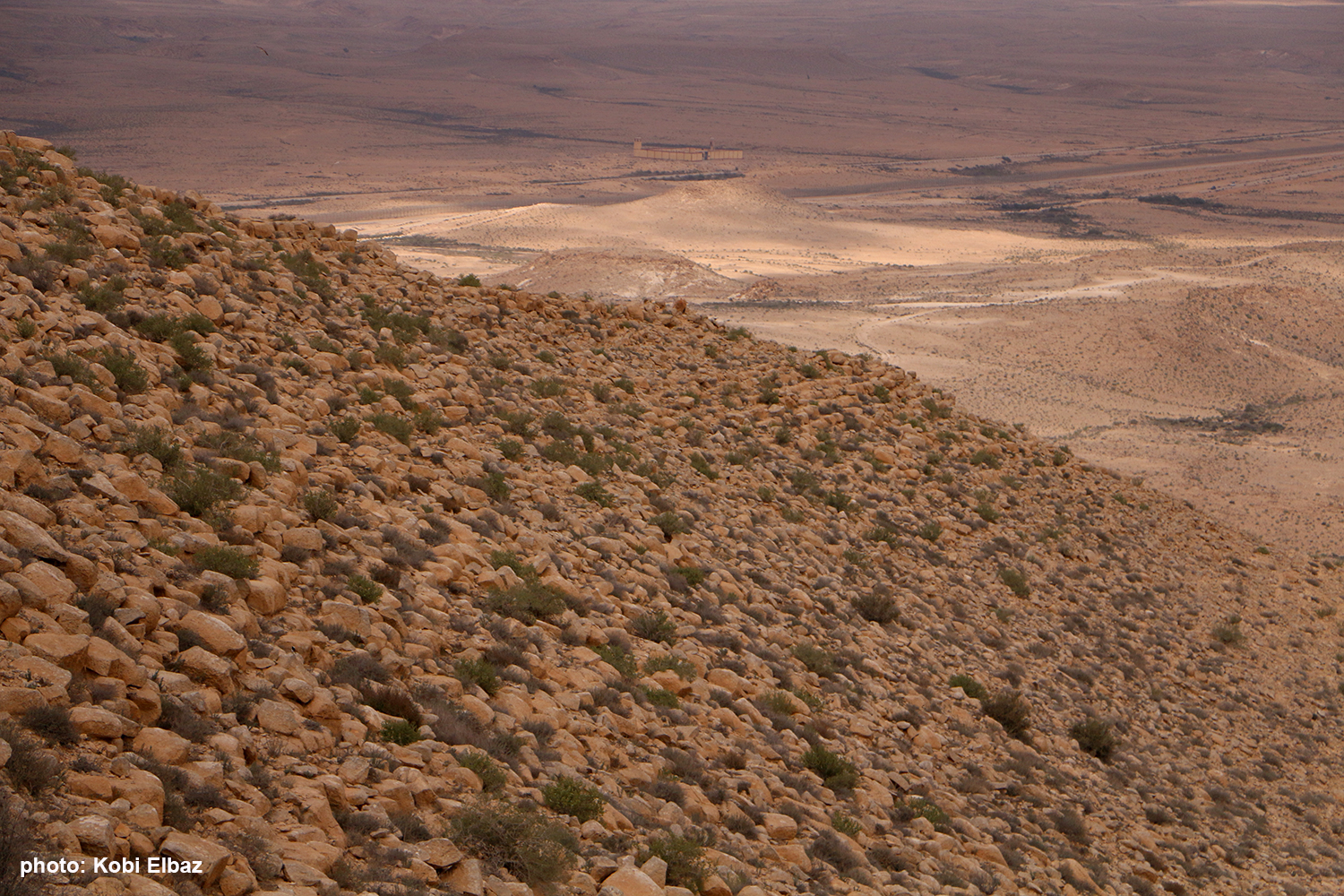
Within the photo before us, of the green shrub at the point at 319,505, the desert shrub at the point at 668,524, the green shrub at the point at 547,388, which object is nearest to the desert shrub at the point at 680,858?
the green shrub at the point at 319,505

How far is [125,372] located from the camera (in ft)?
25.7

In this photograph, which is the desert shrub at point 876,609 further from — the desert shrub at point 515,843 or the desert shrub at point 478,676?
the desert shrub at point 515,843

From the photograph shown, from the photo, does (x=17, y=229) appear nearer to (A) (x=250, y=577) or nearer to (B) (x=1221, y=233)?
(A) (x=250, y=577)

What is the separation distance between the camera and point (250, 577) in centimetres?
642

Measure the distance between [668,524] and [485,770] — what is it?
195 inches

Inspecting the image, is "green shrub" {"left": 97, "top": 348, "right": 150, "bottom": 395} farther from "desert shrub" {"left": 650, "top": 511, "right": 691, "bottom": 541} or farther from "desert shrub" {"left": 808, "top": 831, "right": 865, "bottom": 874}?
"desert shrub" {"left": 808, "top": 831, "right": 865, "bottom": 874}

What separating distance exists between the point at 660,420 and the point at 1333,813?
340 inches

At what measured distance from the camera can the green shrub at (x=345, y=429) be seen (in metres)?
9.19

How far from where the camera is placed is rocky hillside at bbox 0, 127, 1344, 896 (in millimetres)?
5078

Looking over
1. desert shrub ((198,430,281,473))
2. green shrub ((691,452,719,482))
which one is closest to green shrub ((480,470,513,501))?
desert shrub ((198,430,281,473))

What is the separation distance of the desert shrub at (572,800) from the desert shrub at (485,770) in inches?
10.3

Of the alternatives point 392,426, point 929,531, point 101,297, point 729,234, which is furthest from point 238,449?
point 729,234

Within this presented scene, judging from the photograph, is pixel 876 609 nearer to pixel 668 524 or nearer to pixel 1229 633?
pixel 668 524

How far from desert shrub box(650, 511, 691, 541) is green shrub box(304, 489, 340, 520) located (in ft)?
11.7
